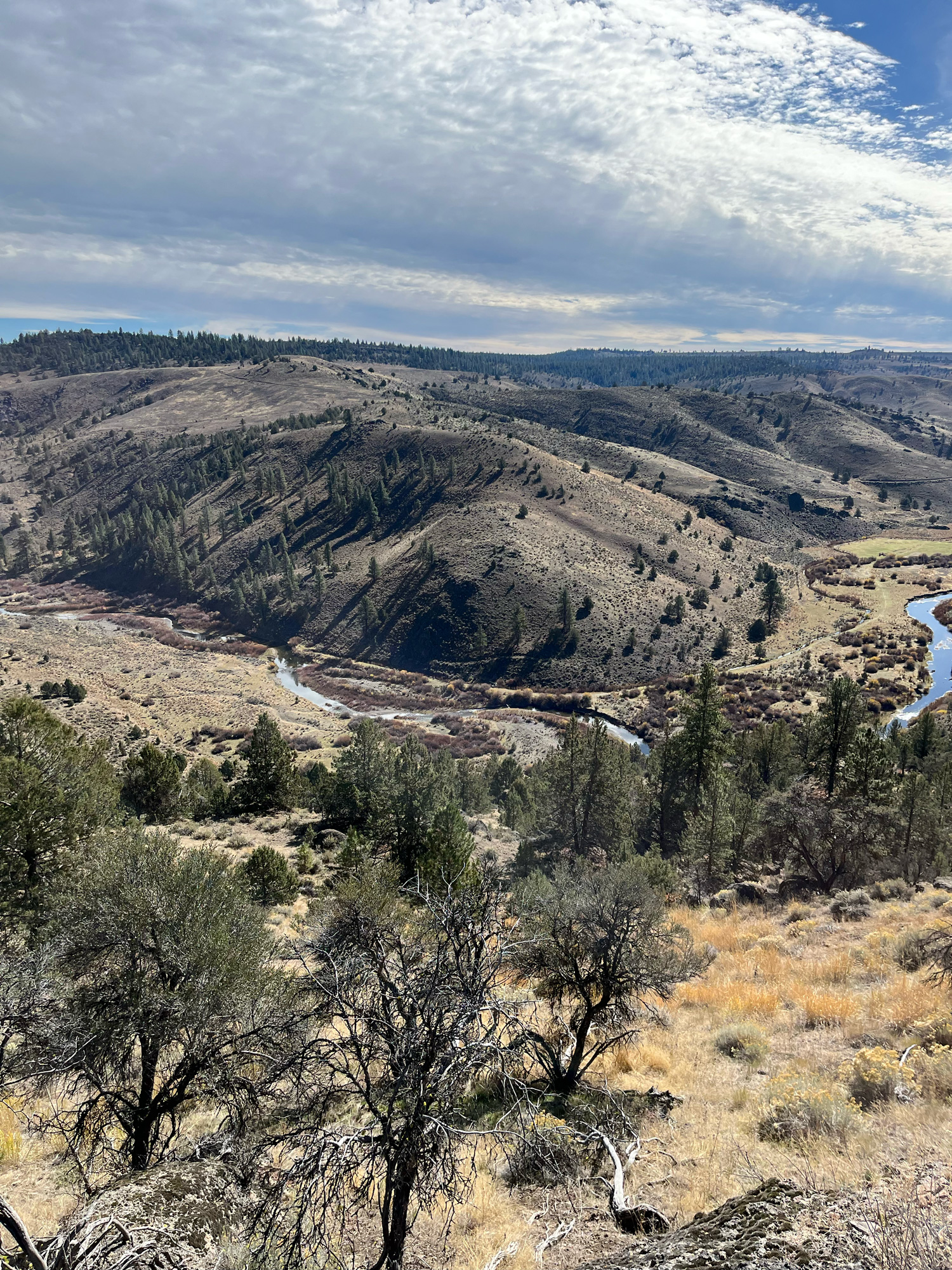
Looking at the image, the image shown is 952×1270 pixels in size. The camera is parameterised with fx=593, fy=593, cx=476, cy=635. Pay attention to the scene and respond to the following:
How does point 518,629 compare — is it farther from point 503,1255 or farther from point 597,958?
point 503,1255

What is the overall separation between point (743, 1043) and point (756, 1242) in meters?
10.6

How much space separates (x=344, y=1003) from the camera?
756 centimetres

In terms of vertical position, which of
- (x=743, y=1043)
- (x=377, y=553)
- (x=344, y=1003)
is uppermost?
(x=344, y=1003)

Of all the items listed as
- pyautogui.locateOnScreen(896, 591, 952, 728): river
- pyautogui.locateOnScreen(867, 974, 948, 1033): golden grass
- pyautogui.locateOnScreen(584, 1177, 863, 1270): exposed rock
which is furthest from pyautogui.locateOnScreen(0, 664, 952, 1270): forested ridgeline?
pyautogui.locateOnScreen(896, 591, 952, 728): river

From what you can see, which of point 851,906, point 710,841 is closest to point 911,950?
point 851,906

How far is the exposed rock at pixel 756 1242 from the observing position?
4295 millimetres

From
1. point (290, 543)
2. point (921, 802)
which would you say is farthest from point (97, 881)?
point (290, 543)

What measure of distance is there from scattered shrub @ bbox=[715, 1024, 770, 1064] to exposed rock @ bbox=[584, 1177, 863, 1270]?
888 cm

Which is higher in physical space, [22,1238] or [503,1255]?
[22,1238]

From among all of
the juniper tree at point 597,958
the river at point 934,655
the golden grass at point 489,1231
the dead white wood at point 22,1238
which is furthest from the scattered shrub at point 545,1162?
the river at point 934,655

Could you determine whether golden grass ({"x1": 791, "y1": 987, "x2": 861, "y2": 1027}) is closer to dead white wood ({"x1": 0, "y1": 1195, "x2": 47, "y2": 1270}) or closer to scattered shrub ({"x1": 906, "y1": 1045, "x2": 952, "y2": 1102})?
scattered shrub ({"x1": 906, "y1": 1045, "x2": 952, "y2": 1102})

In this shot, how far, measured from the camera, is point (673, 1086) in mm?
12680

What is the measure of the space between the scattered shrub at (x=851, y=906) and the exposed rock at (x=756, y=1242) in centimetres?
2009

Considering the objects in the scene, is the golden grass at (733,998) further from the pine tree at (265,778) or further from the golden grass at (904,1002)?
the pine tree at (265,778)
